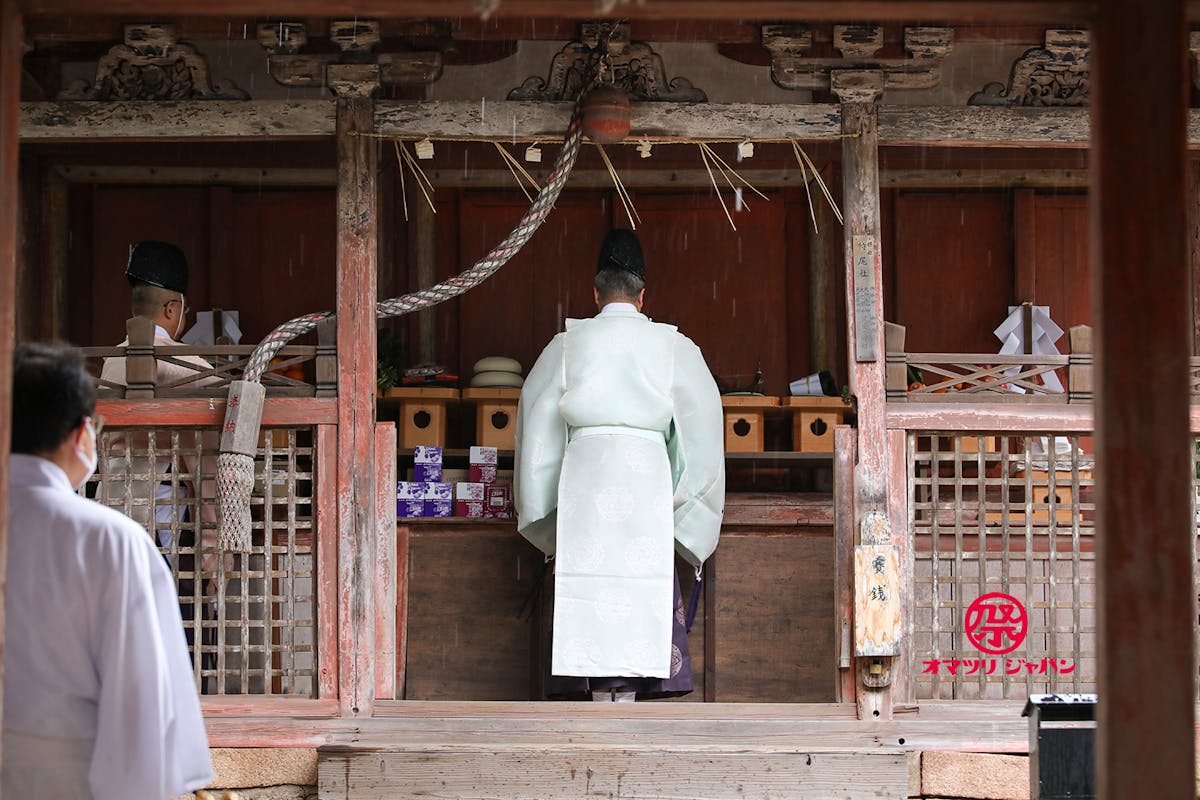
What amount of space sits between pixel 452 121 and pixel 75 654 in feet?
12.5

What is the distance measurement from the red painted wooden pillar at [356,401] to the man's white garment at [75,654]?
307cm

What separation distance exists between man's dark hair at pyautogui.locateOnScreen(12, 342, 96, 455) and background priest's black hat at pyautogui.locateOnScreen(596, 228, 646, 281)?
11.5ft

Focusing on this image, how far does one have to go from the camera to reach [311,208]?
8.52 metres

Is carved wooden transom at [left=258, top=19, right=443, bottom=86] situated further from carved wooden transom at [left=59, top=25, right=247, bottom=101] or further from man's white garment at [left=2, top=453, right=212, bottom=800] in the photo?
man's white garment at [left=2, top=453, right=212, bottom=800]

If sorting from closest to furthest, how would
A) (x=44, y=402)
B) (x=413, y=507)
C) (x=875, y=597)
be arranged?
(x=44, y=402)
(x=875, y=597)
(x=413, y=507)

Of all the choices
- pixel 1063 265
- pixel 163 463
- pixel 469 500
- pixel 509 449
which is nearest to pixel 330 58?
pixel 163 463

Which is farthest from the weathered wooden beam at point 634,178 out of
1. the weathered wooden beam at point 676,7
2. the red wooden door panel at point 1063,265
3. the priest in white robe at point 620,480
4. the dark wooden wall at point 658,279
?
the weathered wooden beam at point 676,7

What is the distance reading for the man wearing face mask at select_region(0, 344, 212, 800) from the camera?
3.22m

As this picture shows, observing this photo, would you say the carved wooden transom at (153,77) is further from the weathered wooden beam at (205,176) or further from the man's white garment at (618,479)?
the man's white garment at (618,479)

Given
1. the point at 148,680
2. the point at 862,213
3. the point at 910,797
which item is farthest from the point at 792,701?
the point at 148,680

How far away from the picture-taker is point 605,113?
20.7 ft

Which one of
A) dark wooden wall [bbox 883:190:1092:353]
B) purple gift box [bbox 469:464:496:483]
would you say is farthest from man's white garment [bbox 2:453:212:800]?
dark wooden wall [bbox 883:190:1092:353]

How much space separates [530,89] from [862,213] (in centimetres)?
162

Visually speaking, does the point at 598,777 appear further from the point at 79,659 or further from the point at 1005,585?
the point at 79,659
